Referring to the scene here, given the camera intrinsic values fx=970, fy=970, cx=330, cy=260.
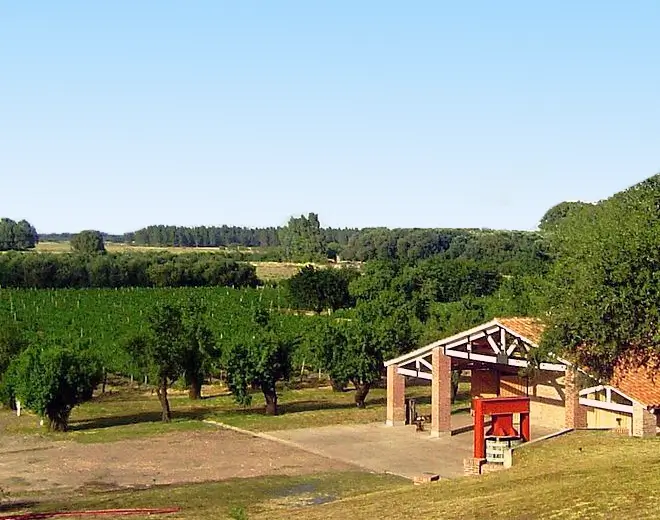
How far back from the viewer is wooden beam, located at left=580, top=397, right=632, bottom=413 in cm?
3162

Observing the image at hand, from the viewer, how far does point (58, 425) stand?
41.6 metres

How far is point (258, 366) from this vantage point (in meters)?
44.8

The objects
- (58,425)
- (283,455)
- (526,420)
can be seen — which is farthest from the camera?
(58,425)

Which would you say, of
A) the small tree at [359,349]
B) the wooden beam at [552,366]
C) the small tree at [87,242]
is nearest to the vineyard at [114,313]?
the small tree at [359,349]

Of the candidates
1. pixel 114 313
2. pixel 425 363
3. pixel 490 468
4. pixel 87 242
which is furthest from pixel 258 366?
pixel 87 242

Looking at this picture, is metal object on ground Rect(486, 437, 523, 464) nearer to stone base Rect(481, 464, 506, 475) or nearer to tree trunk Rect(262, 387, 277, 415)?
stone base Rect(481, 464, 506, 475)

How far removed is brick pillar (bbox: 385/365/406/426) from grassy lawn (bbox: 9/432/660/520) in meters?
11.1

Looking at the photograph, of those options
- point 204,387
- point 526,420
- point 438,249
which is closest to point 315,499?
point 526,420

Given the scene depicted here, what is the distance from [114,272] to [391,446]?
9782 cm

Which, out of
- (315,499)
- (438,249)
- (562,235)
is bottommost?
(315,499)

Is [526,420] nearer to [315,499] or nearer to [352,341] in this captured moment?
[315,499]

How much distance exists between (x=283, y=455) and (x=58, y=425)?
39.5 ft

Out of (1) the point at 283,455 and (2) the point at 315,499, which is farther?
(1) the point at 283,455

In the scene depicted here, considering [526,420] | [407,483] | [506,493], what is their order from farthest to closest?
[526,420] < [407,483] < [506,493]
